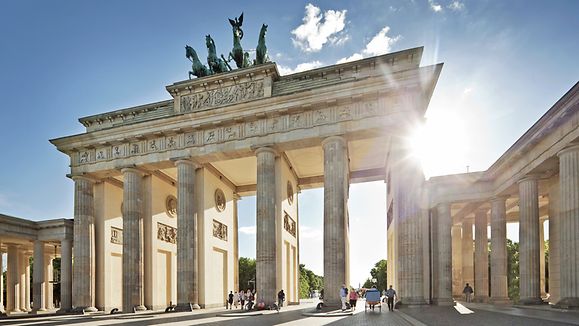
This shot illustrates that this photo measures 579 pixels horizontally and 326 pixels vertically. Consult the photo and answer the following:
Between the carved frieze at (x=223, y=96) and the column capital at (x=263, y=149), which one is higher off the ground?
the carved frieze at (x=223, y=96)

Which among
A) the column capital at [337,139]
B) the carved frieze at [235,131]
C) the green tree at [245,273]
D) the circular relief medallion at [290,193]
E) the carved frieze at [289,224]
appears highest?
the carved frieze at [235,131]

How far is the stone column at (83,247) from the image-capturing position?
3006 cm

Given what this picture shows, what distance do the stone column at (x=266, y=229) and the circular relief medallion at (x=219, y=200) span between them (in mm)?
7780

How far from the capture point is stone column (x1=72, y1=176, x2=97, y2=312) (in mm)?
30062

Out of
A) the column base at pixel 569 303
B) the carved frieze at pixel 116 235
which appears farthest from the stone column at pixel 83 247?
the column base at pixel 569 303

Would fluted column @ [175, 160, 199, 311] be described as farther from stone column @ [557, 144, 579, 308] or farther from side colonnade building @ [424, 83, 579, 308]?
stone column @ [557, 144, 579, 308]

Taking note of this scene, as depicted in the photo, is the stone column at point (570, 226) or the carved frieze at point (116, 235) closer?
the stone column at point (570, 226)

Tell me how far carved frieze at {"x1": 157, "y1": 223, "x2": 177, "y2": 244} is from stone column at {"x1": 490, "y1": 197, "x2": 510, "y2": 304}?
23.2 m

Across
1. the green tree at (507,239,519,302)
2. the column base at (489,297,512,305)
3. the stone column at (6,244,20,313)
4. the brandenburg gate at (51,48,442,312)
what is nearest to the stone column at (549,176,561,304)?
the column base at (489,297,512,305)

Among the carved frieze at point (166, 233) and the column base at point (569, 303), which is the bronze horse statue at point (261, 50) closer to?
the carved frieze at point (166, 233)

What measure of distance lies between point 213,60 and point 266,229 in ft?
42.0

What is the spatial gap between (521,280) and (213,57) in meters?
23.9

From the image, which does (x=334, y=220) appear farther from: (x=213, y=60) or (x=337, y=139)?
(x=213, y=60)

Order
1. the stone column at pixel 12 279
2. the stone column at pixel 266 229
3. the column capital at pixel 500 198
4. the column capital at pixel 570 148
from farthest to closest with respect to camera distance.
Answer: the stone column at pixel 12 279
the column capital at pixel 500 198
the stone column at pixel 266 229
the column capital at pixel 570 148
